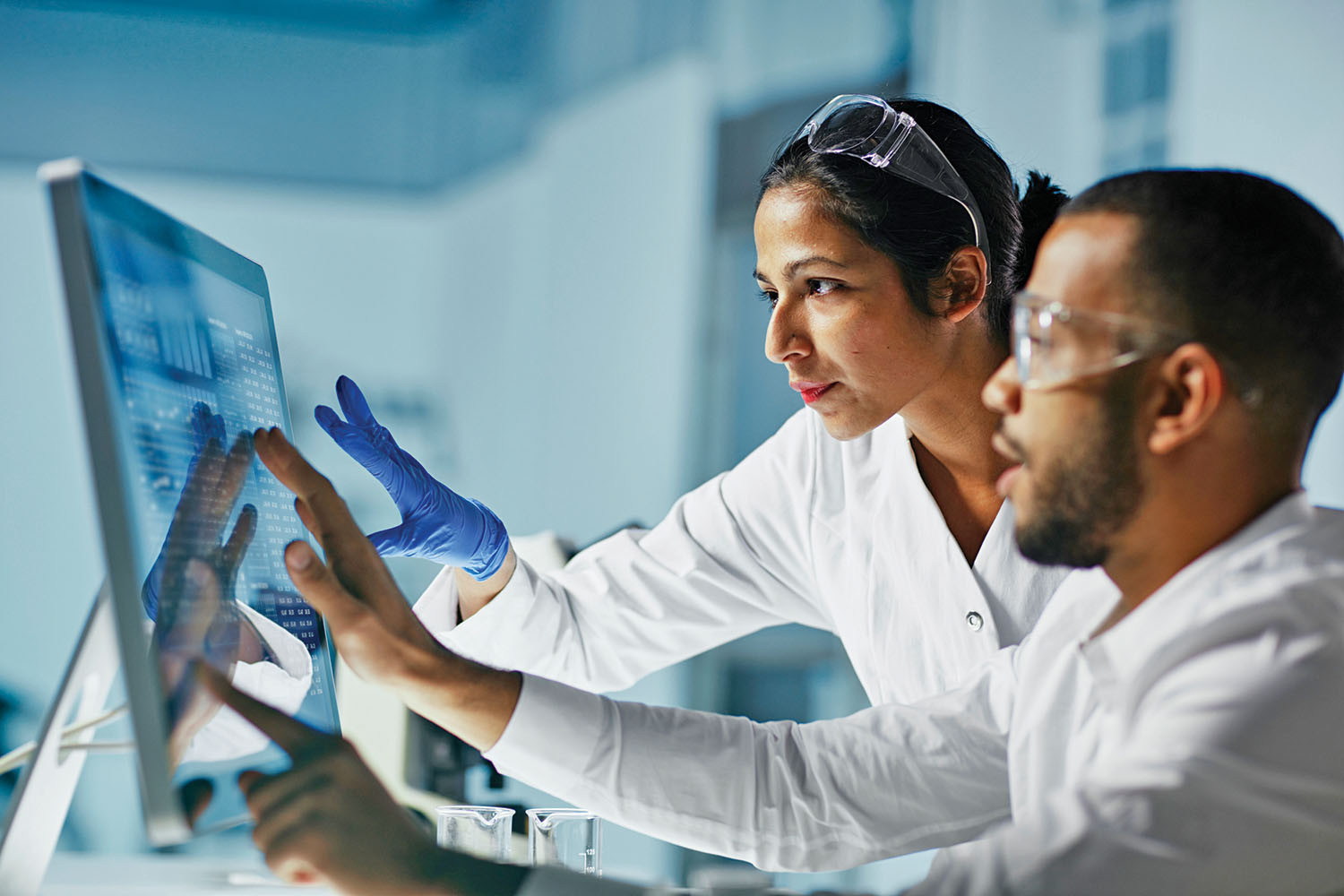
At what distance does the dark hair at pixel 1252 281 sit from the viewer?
78 centimetres

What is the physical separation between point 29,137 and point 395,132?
1154mm

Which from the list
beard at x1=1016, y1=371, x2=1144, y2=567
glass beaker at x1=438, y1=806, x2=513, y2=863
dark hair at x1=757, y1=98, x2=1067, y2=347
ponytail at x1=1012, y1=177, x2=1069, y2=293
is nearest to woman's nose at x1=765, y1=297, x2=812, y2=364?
dark hair at x1=757, y1=98, x2=1067, y2=347

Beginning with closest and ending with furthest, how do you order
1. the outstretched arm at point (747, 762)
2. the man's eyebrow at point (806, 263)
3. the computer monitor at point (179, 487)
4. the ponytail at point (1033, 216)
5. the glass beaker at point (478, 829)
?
the computer monitor at point (179, 487) → the outstretched arm at point (747, 762) → the glass beaker at point (478, 829) → the man's eyebrow at point (806, 263) → the ponytail at point (1033, 216)

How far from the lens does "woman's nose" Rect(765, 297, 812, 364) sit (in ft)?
4.38

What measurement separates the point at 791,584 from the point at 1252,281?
2.89ft

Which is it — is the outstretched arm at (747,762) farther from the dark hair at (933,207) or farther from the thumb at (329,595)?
the dark hair at (933,207)

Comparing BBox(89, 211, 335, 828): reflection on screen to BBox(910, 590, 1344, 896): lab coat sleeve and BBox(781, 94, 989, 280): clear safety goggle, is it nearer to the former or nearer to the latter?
BBox(910, 590, 1344, 896): lab coat sleeve

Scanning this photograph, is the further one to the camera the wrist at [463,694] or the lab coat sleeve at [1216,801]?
the wrist at [463,694]

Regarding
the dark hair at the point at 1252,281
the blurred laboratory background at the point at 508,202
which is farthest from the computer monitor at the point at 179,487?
the blurred laboratory background at the point at 508,202

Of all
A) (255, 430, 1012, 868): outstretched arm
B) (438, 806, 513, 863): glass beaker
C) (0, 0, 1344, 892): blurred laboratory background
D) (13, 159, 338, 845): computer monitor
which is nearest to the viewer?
(13, 159, 338, 845): computer monitor

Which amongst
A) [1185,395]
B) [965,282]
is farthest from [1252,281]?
[965,282]

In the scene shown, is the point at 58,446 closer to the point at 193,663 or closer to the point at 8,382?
the point at 8,382

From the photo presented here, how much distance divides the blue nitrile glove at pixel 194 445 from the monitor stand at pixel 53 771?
0.10 ft

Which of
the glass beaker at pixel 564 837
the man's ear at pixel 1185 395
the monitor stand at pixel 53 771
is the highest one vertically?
the man's ear at pixel 1185 395
